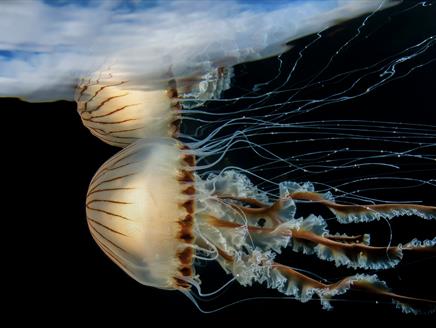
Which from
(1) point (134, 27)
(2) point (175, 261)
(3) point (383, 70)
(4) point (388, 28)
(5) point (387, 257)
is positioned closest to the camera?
(1) point (134, 27)

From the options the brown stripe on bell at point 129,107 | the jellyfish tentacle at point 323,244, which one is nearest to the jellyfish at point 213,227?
the jellyfish tentacle at point 323,244

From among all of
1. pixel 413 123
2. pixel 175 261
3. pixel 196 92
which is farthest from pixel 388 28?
pixel 175 261

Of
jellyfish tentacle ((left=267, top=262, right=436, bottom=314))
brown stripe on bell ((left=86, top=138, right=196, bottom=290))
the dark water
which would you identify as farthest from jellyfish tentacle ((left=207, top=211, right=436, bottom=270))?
the dark water

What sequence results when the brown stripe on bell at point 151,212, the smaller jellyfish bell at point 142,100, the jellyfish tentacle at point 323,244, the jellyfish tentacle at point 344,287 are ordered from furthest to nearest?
the smaller jellyfish bell at point 142,100 < the brown stripe on bell at point 151,212 < the jellyfish tentacle at point 323,244 < the jellyfish tentacle at point 344,287

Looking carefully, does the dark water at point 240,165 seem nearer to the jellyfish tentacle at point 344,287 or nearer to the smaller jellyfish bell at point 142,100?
the smaller jellyfish bell at point 142,100

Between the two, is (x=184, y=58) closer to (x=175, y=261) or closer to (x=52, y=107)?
(x=175, y=261)

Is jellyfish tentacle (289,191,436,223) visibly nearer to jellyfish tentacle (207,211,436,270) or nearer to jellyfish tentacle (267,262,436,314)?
jellyfish tentacle (207,211,436,270)

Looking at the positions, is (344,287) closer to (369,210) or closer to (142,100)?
(369,210)
